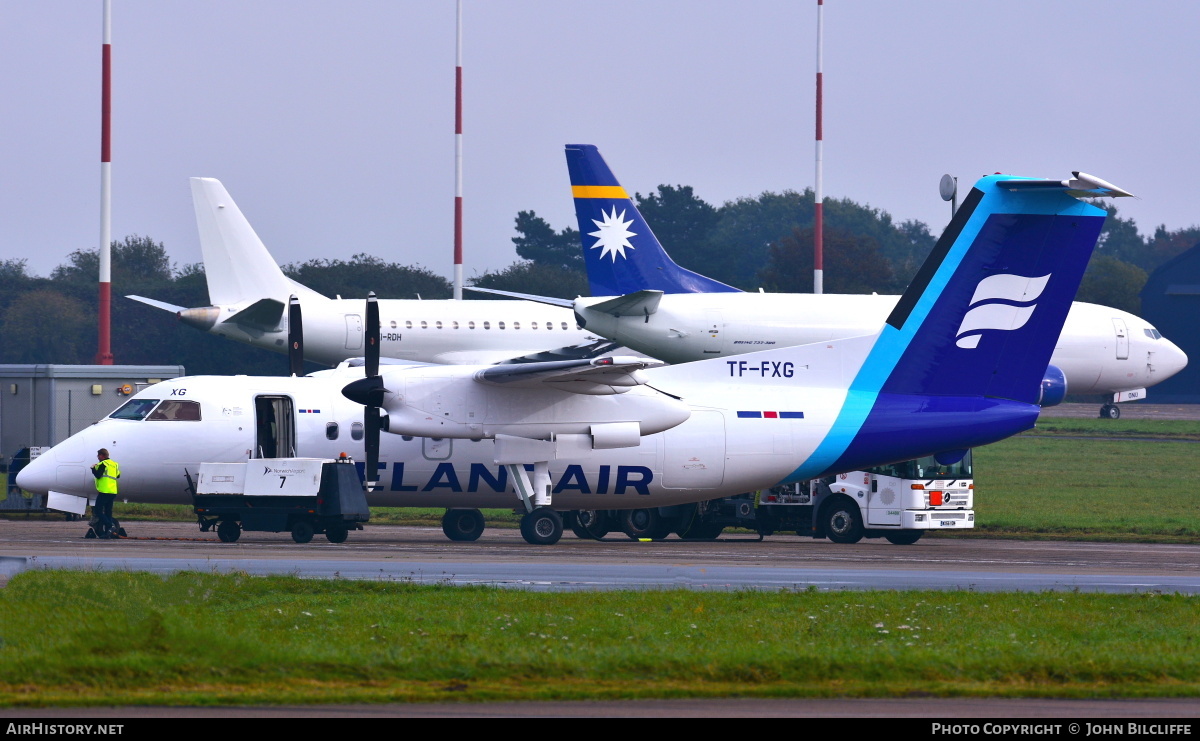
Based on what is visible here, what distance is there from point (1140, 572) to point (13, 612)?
15.7m

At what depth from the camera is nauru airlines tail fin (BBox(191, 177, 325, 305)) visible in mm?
38188

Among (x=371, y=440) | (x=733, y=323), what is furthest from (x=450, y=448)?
(x=733, y=323)

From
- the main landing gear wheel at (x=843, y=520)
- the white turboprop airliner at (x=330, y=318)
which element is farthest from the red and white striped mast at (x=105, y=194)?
the main landing gear wheel at (x=843, y=520)

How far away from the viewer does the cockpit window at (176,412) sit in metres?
24.6

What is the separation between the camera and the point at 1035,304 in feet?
79.7

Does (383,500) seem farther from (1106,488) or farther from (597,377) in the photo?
(1106,488)

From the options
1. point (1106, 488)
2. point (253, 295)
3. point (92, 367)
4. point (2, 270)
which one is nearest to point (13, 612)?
point (92, 367)

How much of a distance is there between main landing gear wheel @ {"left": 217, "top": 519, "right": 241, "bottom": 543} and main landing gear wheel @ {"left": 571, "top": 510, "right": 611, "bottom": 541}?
697cm

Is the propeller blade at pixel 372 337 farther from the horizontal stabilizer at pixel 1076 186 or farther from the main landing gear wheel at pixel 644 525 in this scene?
the horizontal stabilizer at pixel 1076 186

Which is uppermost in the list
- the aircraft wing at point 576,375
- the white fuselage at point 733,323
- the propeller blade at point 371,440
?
the white fuselage at point 733,323

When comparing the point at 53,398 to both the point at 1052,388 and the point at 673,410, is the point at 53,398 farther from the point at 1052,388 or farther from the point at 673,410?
the point at 1052,388

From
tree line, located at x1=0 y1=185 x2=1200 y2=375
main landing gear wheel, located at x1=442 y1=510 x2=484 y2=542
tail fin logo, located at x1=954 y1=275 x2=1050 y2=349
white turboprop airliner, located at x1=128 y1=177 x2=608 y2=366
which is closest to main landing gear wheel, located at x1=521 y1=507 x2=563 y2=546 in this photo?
main landing gear wheel, located at x1=442 y1=510 x2=484 y2=542

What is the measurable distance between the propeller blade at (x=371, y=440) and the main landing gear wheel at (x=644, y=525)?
5822 millimetres

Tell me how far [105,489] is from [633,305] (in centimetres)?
1386
